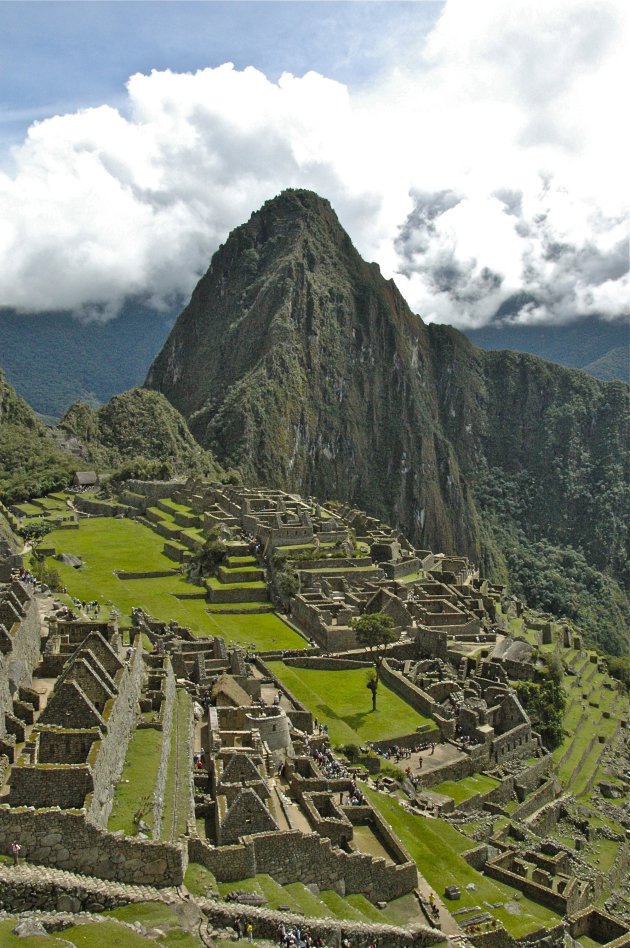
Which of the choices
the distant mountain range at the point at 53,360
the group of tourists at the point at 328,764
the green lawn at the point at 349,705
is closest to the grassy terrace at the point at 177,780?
the group of tourists at the point at 328,764

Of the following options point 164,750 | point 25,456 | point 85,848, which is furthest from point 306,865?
point 25,456

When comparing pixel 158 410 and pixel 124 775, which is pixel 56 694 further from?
pixel 158 410

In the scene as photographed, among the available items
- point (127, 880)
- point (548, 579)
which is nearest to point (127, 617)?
point (127, 880)

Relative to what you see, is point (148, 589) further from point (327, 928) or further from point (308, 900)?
Result: point (327, 928)

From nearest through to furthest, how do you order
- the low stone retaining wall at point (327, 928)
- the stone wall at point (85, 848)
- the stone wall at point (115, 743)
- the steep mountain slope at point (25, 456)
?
the stone wall at point (85, 848) < the low stone retaining wall at point (327, 928) < the stone wall at point (115, 743) < the steep mountain slope at point (25, 456)

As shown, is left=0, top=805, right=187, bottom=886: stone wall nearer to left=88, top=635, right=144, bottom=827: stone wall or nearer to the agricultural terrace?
left=88, top=635, right=144, bottom=827: stone wall

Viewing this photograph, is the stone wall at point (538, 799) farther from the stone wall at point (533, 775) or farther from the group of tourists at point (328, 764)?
the group of tourists at point (328, 764)
